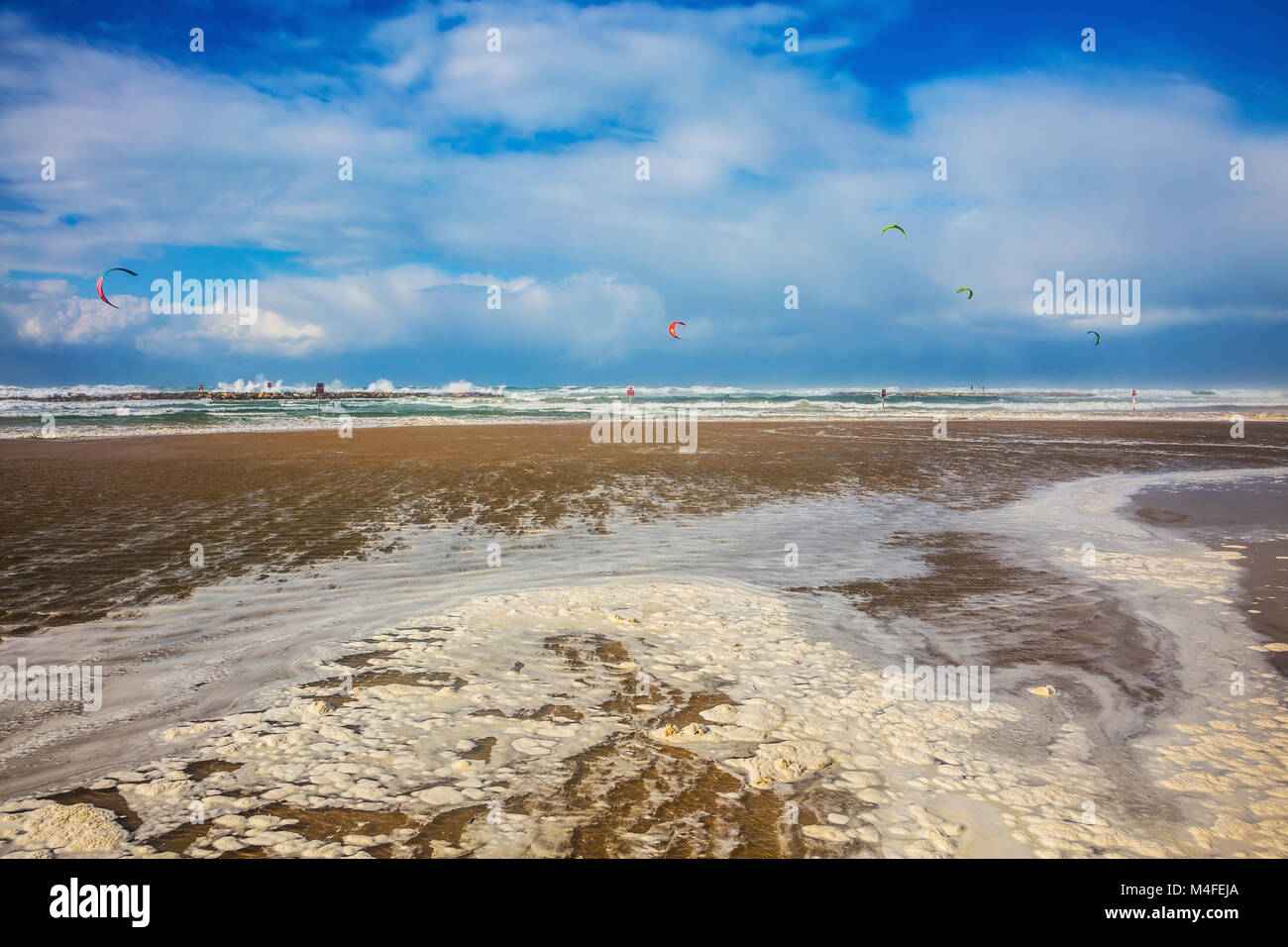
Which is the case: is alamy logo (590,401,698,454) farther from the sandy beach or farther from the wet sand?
the sandy beach

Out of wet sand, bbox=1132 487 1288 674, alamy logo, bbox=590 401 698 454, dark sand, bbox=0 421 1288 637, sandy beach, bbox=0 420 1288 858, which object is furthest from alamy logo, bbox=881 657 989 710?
alamy logo, bbox=590 401 698 454

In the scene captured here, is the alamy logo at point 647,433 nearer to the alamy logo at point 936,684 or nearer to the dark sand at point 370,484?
the dark sand at point 370,484

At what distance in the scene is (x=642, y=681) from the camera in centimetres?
498

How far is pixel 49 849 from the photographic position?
2934mm
